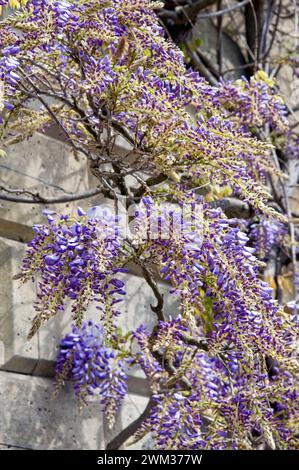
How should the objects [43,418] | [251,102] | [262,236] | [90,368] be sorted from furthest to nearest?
[262,236], [251,102], [90,368], [43,418]

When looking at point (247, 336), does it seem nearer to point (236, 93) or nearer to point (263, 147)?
point (263, 147)

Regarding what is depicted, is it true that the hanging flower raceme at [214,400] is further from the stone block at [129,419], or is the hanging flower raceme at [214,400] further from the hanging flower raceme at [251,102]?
the hanging flower raceme at [251,102]

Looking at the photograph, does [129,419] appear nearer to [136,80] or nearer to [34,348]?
[34,348]

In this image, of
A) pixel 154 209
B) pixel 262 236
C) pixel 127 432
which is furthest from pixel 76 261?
pixel 262 236

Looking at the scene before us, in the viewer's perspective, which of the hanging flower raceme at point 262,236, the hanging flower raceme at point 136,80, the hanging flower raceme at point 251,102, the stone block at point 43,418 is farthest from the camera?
the hanging flower raceme at point 262,236

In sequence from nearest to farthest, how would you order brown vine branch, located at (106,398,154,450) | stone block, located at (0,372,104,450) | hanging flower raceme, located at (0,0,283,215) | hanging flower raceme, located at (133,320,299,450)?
1. hanging flower raceme, located at (0,0,283,215)
2. hanging flower raceme, located at (133,320,299,450)
3. stone block, located at (0,372,104,450)
4. brown vine branch, located at (106,398,154,450)

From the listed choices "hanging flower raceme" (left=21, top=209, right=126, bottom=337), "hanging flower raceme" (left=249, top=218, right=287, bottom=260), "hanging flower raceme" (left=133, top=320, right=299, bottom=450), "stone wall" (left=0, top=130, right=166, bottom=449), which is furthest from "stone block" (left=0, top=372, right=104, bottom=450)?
"hanging flower raceme" (left=249, top=218, right=287, bottom=260)

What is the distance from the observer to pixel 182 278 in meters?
2.09

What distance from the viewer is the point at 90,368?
2820 millimetres

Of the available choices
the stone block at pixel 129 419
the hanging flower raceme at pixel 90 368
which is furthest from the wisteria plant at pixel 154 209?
the stone block at pixel 129 419

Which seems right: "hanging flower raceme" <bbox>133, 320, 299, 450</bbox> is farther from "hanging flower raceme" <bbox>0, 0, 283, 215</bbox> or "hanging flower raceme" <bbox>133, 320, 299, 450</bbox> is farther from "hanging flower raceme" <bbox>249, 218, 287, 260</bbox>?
A: "hanging flower raceme" <bbox>249, 218, 287, 260</bbox>

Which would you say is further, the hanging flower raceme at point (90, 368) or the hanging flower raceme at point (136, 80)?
the hanging flower raceme at point (90, 368)

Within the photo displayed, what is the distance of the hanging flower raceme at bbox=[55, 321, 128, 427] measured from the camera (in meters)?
2.78

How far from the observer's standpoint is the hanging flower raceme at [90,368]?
2.78 m
